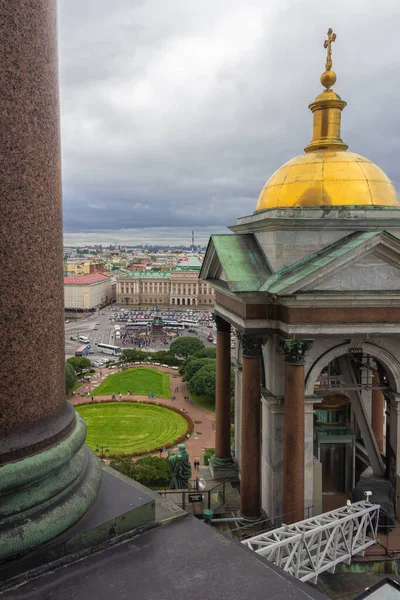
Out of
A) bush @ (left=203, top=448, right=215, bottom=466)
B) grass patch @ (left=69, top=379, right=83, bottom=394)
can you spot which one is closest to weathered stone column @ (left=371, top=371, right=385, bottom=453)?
bush @ (left=203, top=448, right=215, bottom=466)

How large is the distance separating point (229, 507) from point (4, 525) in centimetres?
1891

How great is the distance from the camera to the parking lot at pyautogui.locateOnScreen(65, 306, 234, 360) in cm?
12131

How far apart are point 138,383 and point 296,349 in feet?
217

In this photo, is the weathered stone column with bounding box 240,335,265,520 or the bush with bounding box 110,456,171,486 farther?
the bush with bounding box 110,456,171,486

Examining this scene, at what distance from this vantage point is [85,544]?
20.3ft

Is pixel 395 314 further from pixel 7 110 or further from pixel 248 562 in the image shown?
pixel 7 110

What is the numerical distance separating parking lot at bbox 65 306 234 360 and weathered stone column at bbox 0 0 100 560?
101 metres

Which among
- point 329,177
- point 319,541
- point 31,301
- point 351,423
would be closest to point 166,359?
point 351,423

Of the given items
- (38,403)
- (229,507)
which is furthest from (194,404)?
(38,403)

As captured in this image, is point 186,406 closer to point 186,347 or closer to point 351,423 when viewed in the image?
point 186,347

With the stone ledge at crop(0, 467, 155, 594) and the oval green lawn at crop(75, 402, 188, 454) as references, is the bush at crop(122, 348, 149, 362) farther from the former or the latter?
the stone ledge at crop(0, 467, 155, 594)

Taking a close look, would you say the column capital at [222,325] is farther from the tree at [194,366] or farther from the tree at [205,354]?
the tree at [205,354]

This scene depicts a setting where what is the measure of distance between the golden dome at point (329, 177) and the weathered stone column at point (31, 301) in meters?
15.2

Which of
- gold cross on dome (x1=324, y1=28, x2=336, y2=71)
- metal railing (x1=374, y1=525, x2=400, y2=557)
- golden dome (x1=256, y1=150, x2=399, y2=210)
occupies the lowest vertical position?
metal railing (x1=374, y1=525, x2=400, y2=557)
